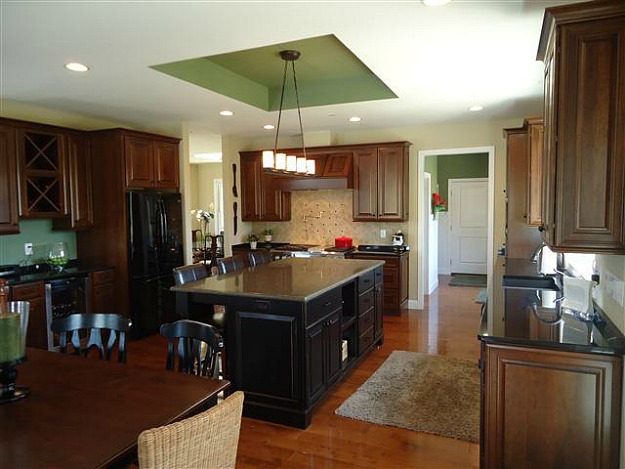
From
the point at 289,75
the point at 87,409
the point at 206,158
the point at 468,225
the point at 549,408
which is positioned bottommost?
the point at 549,408

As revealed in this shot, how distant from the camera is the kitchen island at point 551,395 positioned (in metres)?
2.04

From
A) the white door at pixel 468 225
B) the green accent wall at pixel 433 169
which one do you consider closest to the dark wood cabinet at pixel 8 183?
the green accent wall at pixel 433 169

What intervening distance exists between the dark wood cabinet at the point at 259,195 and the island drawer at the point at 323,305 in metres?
3.67

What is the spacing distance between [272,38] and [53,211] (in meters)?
3.34

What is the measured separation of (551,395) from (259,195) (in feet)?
18.4

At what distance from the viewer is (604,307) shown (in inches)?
98.3

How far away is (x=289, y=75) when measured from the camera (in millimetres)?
4969

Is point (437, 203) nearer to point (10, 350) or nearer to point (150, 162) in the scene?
point (150, 162)

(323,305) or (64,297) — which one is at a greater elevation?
(323,305)

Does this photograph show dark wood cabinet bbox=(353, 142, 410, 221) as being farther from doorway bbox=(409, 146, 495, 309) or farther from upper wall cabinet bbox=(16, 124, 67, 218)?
upper wall cabinet bbox=(16, 124, 67, 218)

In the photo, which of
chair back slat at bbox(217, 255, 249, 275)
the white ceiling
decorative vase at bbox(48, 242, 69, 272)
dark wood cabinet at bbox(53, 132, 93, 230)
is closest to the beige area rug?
chair back slat at bbox(217, 255, 249, 275)

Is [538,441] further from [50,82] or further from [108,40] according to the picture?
[50,82]

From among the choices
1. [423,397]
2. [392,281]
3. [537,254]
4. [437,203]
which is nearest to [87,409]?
[423,397]

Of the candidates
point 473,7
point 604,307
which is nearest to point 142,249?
point 473,7
